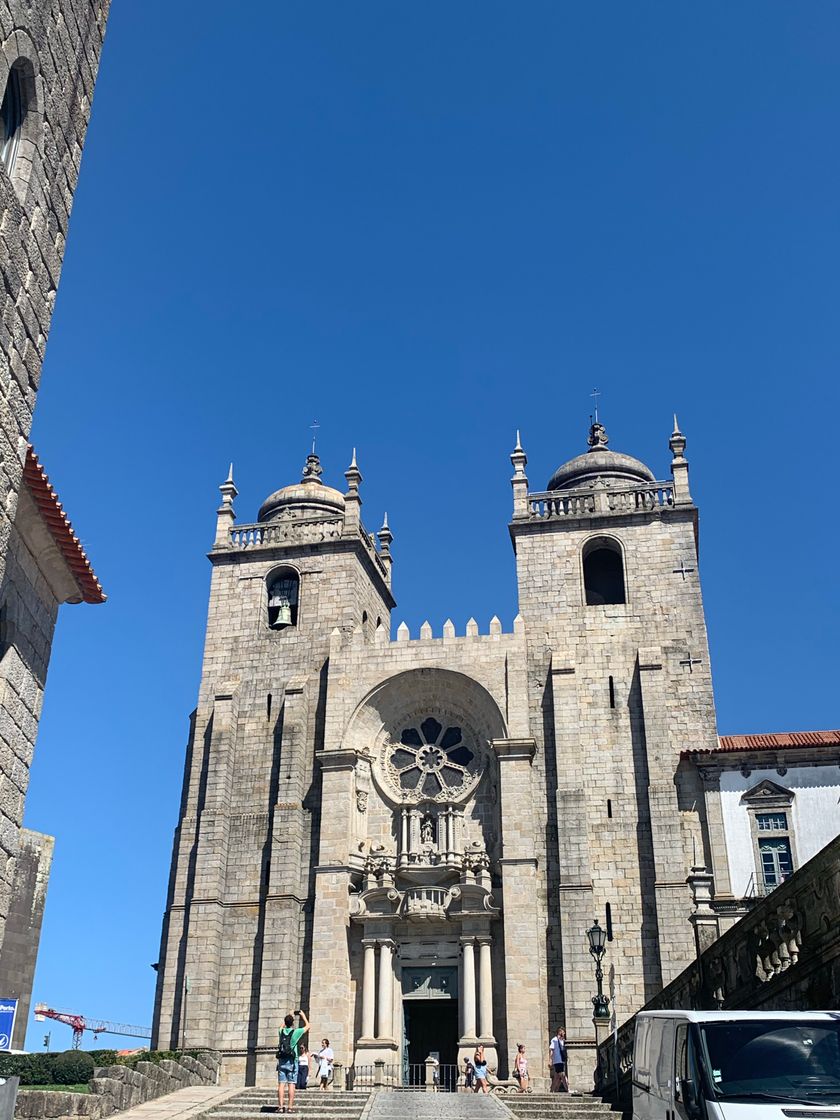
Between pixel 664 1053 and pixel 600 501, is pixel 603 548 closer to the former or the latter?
pixel 600 501

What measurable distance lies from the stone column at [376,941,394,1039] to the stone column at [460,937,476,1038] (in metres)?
1.84

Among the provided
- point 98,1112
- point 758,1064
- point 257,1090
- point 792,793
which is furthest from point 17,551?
point 792,793

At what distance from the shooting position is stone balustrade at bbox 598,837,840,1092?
1072 centimetres

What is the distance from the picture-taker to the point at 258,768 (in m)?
31.4

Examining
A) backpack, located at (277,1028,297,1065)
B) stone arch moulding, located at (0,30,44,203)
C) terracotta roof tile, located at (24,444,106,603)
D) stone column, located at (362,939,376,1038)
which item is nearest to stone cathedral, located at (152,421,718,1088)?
stone column, located at (362,939,376,1038)

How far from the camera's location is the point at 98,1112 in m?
15.1

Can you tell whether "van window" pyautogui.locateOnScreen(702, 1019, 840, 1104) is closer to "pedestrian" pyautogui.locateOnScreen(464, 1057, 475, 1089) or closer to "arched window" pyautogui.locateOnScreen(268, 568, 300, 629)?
"pedestrian" pyautogui.locateOnScreen(464, 1057, 475, 1089)

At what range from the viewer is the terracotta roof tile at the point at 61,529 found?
12.1 metres

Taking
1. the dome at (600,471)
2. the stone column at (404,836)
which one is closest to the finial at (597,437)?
the dome at (600,471)

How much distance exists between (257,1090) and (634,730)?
1367cm

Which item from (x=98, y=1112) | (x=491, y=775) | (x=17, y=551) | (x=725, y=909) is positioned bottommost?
(x=98, y=1112)

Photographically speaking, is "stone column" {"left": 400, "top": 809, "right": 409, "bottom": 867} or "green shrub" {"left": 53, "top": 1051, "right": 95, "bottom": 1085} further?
"stone column" {"left": 400, "top": 809, "right": 409, "bottom": 867}

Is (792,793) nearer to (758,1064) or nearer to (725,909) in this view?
(725,909)

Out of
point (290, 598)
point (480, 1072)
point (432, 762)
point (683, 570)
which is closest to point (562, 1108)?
point (480, 1072)
